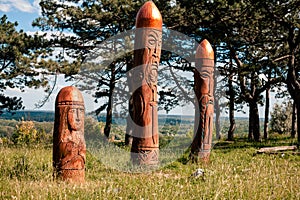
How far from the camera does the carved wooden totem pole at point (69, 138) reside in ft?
20.6

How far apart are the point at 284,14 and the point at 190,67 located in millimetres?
6699

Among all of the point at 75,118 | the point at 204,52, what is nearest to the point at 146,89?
the point at 75,118

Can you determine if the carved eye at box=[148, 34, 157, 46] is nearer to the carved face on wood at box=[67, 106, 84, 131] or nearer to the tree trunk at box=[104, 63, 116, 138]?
the carved face on wood at box=[67, 106, 84, 131]

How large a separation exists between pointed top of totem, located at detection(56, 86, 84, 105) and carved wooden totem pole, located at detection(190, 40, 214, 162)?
4.36m

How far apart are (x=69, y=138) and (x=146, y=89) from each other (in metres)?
2.52

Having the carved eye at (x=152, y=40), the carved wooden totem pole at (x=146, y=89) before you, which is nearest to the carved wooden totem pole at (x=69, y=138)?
the carved wooden totem pole at (x=146, y=89)

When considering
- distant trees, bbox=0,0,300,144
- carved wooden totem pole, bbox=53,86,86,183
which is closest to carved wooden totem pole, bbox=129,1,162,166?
carved wooden totem pole, bbox=53,86,86,183

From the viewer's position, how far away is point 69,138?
21.0ft

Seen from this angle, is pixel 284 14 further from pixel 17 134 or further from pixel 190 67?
pixel 17 134

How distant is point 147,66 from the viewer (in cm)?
834

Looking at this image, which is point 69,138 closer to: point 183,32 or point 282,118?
point 183,32

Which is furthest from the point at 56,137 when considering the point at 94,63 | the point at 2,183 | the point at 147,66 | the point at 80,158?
the point at 94,63

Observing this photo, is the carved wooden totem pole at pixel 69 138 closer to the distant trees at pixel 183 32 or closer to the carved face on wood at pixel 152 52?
the carved face on wood at pixel 152 52

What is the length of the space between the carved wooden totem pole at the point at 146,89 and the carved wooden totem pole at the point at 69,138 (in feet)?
6.15
